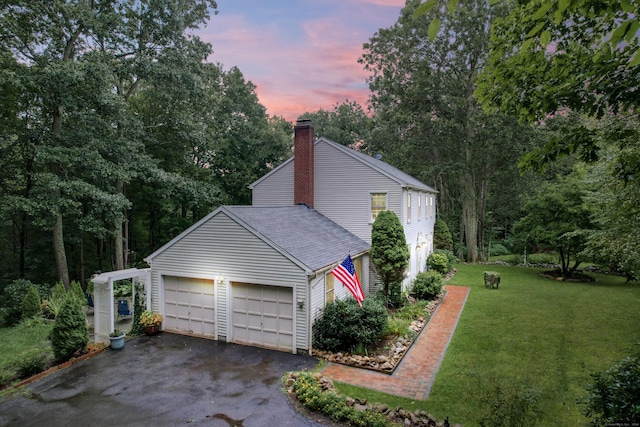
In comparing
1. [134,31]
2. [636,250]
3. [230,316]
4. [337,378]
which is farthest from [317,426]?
[134,31]

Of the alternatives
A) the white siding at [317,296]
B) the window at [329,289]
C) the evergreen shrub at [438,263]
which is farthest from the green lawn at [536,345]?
the window at [329,289]

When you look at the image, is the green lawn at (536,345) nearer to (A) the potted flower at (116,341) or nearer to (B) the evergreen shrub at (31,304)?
(A) the potted flower at (116,341)

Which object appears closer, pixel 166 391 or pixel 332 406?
pixel 332 406

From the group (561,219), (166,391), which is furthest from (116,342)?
(561,219)

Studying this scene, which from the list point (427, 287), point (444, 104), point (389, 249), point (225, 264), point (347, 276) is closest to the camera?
point (347, 276)

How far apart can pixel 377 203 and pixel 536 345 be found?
365 inches

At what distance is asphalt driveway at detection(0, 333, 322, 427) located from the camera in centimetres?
783

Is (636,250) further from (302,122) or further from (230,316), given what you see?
(302,122)

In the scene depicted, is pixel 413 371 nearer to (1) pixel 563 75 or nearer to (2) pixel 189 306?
(1) pixel 563 75

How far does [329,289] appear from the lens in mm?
13078

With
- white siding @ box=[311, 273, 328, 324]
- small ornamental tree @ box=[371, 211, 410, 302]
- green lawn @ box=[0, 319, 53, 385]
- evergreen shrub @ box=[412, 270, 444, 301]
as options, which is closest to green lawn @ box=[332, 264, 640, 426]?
evergreen shrub @ box=[412, 270, 444, 301]

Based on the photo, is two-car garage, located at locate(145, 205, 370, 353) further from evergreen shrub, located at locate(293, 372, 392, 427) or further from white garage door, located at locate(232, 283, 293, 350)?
evergreen shrub, located at locate(293, 372, 392, 427)

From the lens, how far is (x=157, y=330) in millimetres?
13398

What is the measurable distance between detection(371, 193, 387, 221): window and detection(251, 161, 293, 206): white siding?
486cm
